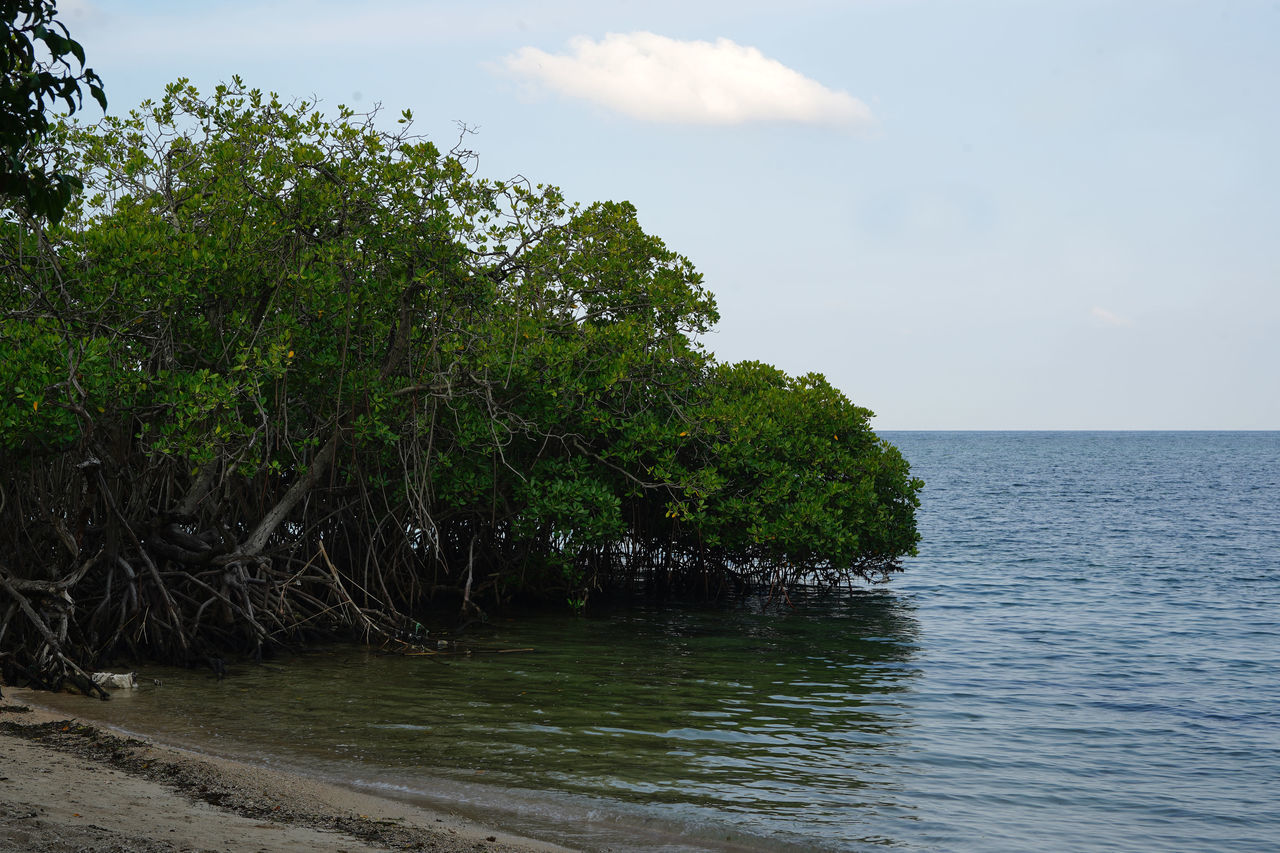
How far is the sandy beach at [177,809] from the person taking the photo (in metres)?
6.11

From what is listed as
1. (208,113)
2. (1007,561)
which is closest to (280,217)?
(208,113)

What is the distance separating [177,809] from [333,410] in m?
7.70

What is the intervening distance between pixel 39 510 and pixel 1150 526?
38.4 m

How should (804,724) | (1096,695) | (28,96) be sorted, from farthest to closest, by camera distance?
(1096,695), (804,724), (28,96)

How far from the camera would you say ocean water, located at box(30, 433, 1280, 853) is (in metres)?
8.19

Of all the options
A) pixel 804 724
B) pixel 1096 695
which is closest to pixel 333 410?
pixel 804 724

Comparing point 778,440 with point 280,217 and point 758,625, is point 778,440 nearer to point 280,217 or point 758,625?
point 758,625

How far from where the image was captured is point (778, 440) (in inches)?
688

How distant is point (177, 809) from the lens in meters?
6.83

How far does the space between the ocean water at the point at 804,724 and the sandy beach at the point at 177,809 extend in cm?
56

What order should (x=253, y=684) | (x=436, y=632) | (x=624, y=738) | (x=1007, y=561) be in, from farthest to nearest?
(x=1007, y=561) → (x=436, y=632) → (x=253, y=684) → (x=624, y=738)

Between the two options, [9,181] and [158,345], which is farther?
[158,345]

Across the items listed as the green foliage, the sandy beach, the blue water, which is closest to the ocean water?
the blue water

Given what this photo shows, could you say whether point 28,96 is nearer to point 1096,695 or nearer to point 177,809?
point 177,809
